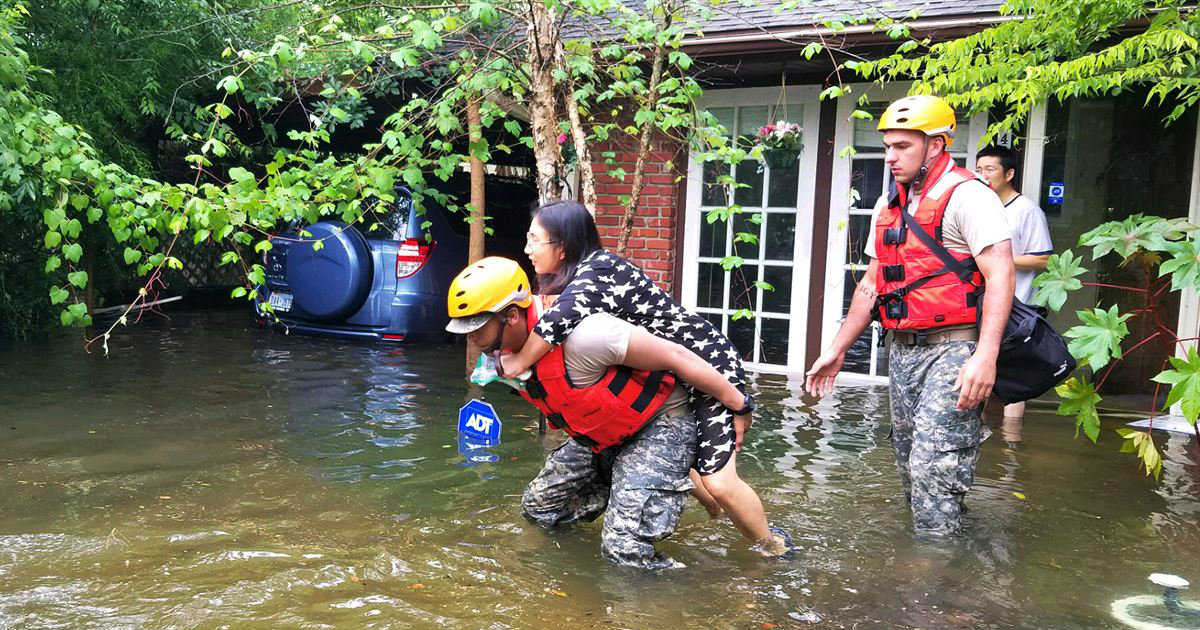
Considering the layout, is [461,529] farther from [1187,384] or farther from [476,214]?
[476,214]

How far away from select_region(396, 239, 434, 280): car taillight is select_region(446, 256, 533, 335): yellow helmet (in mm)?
6127

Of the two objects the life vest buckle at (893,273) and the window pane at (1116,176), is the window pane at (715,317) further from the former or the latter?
the life vest buckle at (893,273)

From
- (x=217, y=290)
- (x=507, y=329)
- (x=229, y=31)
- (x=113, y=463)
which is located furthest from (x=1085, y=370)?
(x=217, y=290)

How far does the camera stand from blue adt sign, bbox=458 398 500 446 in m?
6.11

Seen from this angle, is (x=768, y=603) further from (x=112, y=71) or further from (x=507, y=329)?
(x=112, y=71)

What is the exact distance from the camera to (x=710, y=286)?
8.98 m

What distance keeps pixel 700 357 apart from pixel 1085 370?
19.3 feet

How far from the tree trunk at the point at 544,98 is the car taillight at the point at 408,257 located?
12.8 ft

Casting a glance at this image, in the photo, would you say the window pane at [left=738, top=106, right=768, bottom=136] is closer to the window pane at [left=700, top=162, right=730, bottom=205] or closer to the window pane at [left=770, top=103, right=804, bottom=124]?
the window pane at [left=770, top=103, right=804, bottom=124]

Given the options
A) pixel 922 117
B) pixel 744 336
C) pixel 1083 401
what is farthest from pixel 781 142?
pixel 922 117

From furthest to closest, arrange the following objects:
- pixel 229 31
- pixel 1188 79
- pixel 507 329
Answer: pixel 229 31, pixel 1188 79, pixel 507 329

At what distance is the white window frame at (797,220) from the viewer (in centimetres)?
851

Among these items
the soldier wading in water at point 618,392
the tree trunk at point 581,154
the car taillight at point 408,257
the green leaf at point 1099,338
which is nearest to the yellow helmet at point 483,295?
the soldier wading in water at point 618,392

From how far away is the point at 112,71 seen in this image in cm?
969
